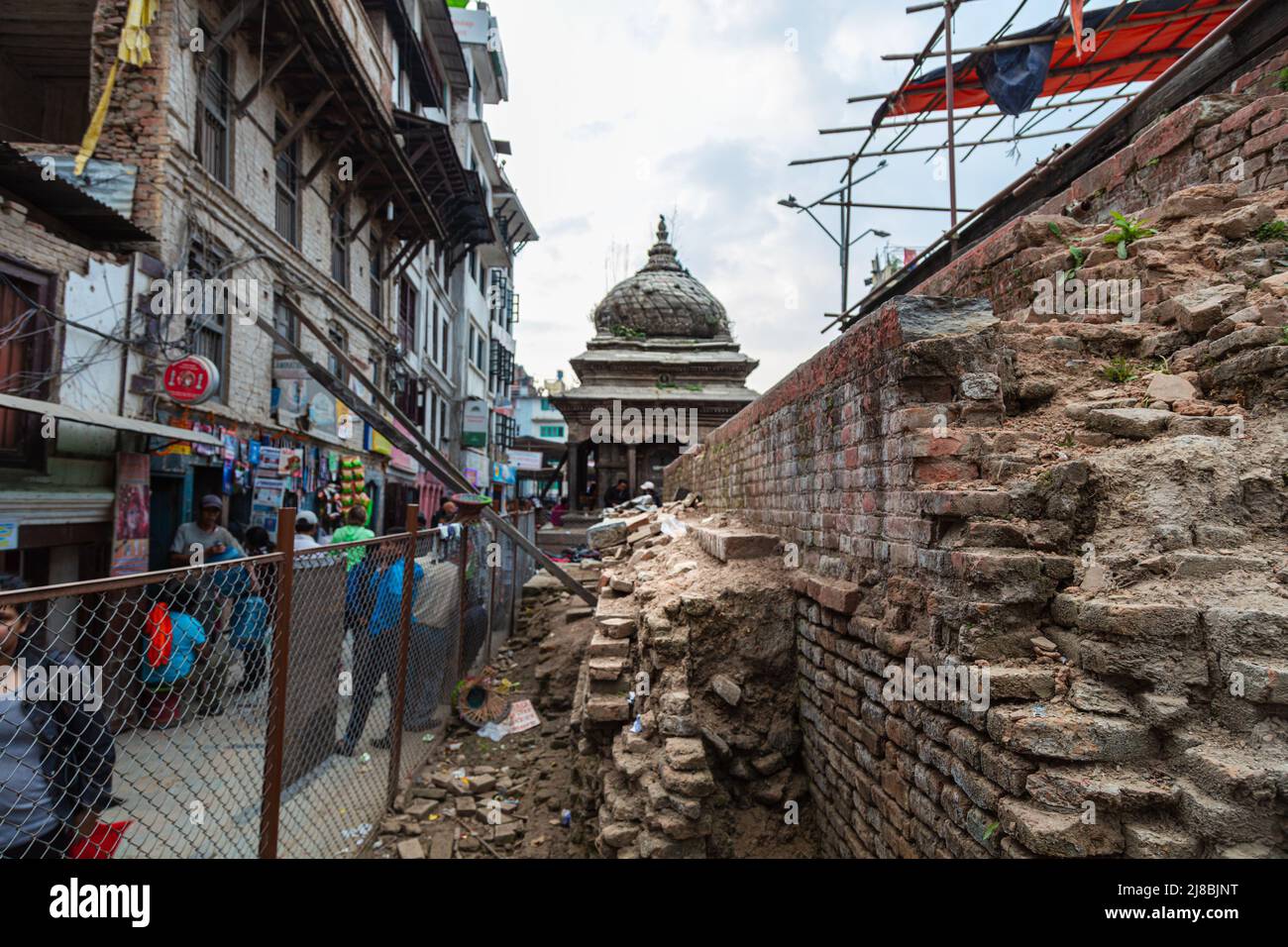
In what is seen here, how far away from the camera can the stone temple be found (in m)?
21.5

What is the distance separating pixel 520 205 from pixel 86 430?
28246 millimetres

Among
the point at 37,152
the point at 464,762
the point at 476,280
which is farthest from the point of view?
the point at 476,280

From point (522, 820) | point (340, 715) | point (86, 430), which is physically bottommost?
point (522, 820)

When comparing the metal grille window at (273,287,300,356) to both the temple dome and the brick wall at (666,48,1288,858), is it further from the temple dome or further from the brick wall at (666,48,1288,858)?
the temple dome

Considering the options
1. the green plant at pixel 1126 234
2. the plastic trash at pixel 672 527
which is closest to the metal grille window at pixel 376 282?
the plastic trash at pixel 672 527

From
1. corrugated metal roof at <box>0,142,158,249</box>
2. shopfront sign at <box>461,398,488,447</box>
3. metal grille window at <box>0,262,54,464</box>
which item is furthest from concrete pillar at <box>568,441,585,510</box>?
metal grille window at <box>0,262,54,464</box>

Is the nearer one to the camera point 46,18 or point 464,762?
point 464,762

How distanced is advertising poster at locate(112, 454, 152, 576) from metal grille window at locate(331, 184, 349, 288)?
23.6 ft

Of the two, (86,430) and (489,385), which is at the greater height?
(489,385)

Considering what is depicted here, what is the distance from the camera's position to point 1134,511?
243cm

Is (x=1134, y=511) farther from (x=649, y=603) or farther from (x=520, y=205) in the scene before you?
(x=520, y=205)

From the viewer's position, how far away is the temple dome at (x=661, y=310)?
77.2 feet
